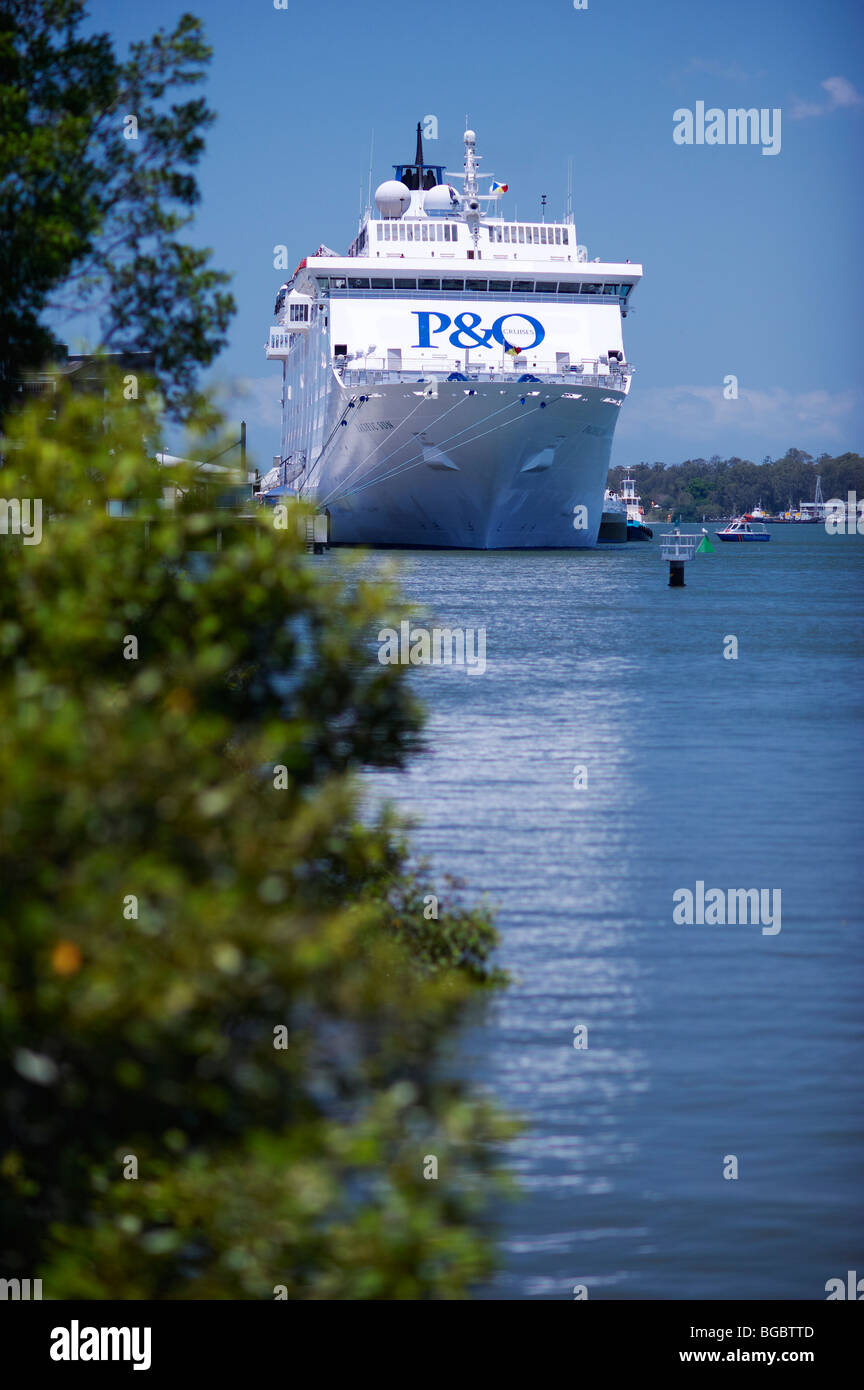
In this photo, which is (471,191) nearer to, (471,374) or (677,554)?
(471,374)

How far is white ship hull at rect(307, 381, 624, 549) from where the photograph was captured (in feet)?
207

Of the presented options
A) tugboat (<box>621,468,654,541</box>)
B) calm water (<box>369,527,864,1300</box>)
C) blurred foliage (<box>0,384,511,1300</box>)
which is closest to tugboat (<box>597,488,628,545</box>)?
tugboat (<box>621,468,654,541</box>)

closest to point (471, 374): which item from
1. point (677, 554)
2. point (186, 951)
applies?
point (677, 554)

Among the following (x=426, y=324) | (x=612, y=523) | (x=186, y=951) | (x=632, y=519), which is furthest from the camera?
(x=632, y=519)

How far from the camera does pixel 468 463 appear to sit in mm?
64188

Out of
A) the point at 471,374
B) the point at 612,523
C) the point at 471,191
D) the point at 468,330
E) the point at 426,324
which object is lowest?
the point at 471,374

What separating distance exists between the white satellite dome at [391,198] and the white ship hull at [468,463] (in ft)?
58.3

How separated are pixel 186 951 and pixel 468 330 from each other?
67075 mm

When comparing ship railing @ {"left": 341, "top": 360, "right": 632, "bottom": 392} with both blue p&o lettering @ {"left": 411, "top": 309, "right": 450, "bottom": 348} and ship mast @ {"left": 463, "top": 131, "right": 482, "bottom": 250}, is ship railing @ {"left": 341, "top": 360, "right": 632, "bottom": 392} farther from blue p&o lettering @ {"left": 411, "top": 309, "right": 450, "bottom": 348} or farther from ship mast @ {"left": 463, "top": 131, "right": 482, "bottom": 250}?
ship mast @ {"left": 463, "top": 131, "right": 482, "bottom": 250}

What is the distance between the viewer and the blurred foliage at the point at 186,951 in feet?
13.1

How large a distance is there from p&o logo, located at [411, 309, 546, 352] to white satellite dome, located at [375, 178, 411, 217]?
51.7 feet

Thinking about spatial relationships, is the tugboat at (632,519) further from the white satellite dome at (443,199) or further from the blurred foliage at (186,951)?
the blurred foliage at (186,951)

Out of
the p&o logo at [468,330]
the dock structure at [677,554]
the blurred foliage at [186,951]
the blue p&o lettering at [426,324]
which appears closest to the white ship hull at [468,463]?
the blue p&o lettering at [426,324]
